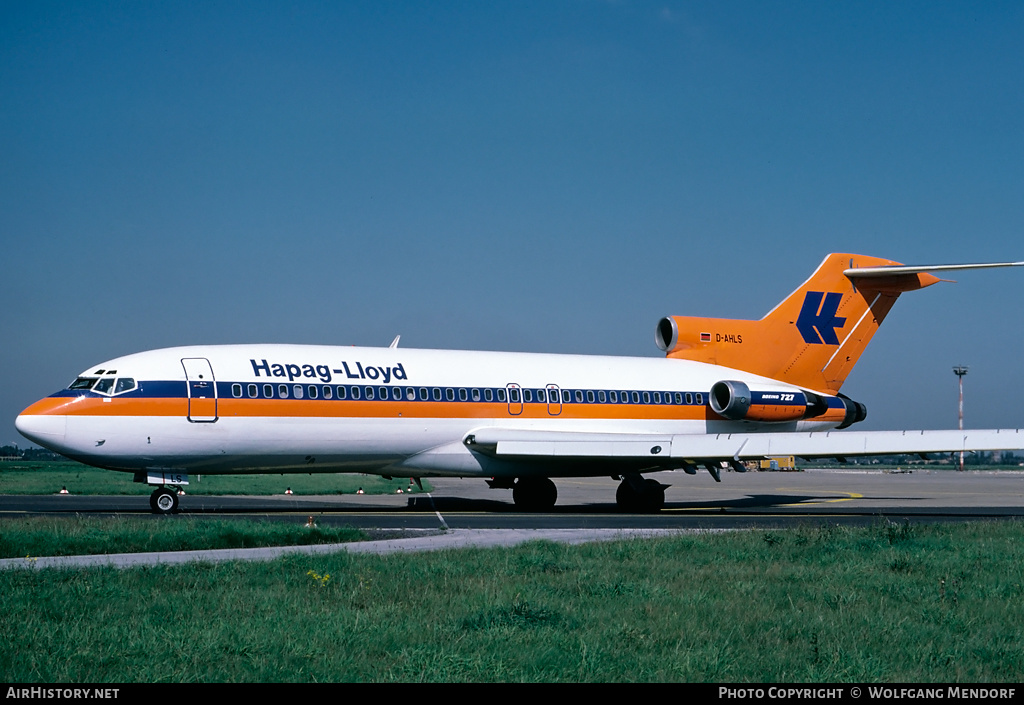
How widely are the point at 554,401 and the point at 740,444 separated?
5443 millimetres

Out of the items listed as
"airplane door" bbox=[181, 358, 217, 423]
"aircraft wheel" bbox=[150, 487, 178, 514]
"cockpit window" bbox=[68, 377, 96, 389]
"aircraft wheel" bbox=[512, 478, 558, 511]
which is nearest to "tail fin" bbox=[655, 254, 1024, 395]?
"aircraft wheel" bbox=[512, 478, 558, 511]

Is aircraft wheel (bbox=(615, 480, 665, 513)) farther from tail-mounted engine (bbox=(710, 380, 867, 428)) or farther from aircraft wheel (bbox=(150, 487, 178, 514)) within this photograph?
aircraft wheel (bbox=(150, 487, 178, 514))

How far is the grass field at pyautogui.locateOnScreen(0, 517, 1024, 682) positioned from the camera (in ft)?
23.1

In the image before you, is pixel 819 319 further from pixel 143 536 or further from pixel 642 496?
pixel 143 536

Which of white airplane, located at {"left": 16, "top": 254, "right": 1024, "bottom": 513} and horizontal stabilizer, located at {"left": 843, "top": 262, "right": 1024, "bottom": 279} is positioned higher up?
horizontal stabilizer, located at {"left": 843, "top": 262, "right": 1024, "bottom": 279}

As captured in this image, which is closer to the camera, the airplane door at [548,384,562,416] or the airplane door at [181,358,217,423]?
the airplane door at [181,358,217,423]

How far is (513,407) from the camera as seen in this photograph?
28281 millimetres

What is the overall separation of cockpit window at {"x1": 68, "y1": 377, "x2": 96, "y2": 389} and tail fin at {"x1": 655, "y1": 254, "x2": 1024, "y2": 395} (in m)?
18.1

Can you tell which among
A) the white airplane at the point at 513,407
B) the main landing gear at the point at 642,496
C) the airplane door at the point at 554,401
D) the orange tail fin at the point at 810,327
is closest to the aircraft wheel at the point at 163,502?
the white airplane at the point at 513,407

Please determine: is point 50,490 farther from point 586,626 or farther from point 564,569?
point 586,626

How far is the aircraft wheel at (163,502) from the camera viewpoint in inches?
910

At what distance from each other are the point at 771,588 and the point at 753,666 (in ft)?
11.7

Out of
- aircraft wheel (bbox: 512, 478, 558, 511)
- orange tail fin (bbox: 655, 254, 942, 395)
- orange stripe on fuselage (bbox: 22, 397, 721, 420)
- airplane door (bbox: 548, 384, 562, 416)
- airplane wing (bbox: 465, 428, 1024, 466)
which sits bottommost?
aircraft wheel (bbox: 512, 478, 558, 511)

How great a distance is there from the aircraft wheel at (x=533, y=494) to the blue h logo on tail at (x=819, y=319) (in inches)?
422
